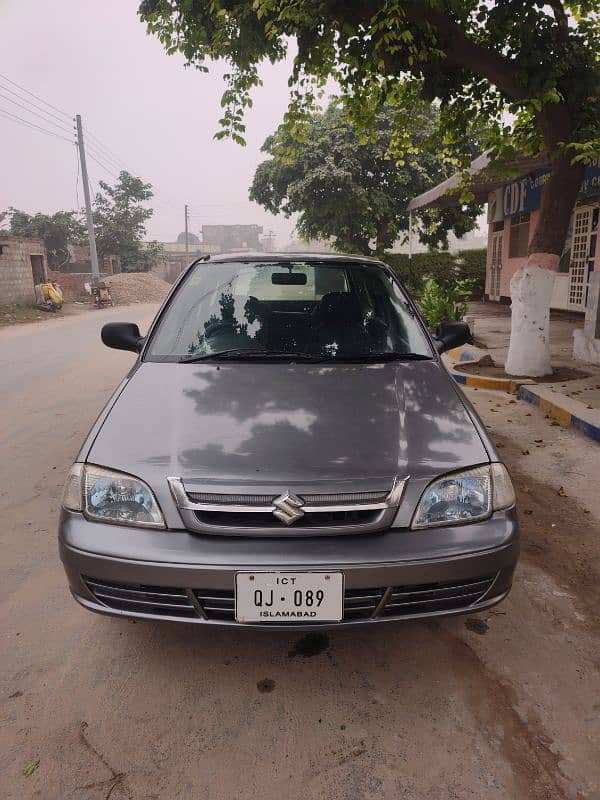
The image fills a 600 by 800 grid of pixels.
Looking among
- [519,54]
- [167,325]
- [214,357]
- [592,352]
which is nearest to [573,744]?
[214,357]

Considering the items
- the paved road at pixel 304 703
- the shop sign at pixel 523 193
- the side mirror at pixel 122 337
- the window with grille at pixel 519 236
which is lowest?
the paved road at pixel 304 703

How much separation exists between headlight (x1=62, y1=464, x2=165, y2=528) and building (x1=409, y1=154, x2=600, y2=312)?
7354 millimetres

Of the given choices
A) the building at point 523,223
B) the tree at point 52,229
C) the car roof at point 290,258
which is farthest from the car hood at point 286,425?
the tree at point 52,229

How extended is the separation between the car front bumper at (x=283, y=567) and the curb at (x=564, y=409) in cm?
338

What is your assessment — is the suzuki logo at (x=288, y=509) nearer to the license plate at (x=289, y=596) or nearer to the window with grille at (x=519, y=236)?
the license plate at (x=289, y=596)

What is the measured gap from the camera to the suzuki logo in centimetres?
180

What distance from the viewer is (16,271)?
21266 mm

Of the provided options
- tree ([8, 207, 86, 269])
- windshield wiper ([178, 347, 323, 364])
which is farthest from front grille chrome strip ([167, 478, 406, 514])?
tree ([8, 207, 86, 269])

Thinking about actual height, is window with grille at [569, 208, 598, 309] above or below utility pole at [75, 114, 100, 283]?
below

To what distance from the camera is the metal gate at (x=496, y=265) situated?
58.2 feet

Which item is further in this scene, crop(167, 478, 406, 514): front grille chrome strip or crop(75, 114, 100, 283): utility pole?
crop(75, 114, 100, 283): utility pole

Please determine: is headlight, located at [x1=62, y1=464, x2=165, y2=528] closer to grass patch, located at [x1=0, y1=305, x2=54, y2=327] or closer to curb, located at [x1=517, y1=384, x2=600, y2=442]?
curb, located at [x1=517, y1=384, x2=600, y2=442]

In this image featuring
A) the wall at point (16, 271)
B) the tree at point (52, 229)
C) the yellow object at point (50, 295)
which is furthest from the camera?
the tree at point (52, 229)

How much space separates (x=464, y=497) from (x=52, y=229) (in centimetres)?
4101
